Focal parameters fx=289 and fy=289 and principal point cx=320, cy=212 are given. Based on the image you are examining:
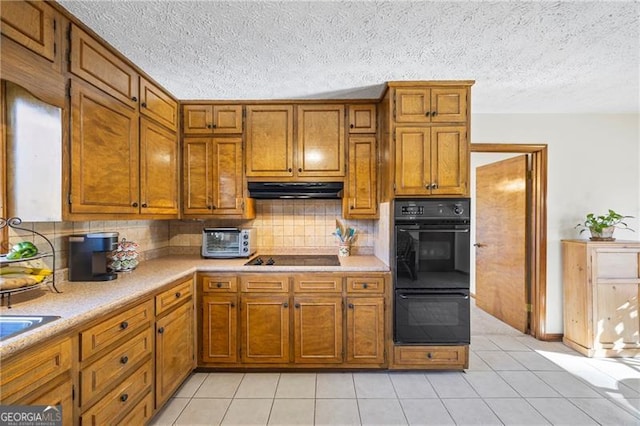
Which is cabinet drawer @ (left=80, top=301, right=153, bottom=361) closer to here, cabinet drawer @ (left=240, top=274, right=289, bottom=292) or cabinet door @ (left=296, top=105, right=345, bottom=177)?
cabinet drawer @ (left=240, top=274, right=289, bottom=292)

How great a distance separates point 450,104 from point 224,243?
229 cm

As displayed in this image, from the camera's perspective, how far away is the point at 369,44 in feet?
5.84

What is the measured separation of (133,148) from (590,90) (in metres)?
3.69

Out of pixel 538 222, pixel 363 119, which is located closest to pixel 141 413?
pixel 363 119

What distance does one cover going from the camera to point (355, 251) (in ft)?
9.97

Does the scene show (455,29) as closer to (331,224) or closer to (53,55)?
(331,224)

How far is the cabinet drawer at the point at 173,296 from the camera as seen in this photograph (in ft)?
6.09

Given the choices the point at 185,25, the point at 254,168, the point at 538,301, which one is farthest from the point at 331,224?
the point at 538,301

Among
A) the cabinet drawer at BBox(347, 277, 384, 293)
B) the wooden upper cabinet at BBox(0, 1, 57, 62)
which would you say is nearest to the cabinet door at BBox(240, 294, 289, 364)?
the cabinet drawer at BBox(347, 277, 384, 293)

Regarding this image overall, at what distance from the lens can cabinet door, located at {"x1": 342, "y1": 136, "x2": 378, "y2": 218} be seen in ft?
8.80

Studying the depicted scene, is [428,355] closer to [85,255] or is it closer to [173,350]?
[173,350]

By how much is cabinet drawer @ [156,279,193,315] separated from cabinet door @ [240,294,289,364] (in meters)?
0.43

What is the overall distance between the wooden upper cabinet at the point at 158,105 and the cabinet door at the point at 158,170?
0.07 meters

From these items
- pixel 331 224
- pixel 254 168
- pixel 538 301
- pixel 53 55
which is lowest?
pixel 538 301
